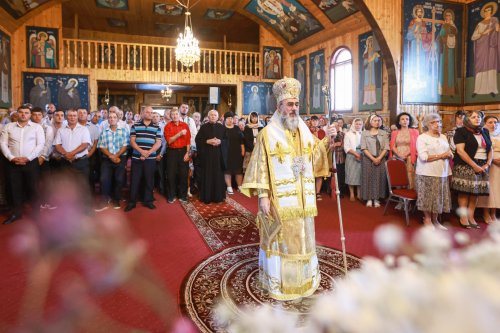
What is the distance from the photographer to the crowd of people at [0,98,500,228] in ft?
16.5

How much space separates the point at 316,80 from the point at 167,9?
6.20 meters

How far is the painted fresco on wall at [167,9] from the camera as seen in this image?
13102 millimetres

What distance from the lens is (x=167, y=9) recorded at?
13.5 meters

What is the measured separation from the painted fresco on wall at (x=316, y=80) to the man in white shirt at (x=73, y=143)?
8077 mm

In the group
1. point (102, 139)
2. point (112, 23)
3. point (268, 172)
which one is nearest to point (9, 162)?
point (102, 139)

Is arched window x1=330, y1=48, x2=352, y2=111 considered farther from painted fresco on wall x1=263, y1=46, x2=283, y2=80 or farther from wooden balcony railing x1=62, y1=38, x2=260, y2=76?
wooden balcony railing x1=62, y1=38, x2=260, y2=76

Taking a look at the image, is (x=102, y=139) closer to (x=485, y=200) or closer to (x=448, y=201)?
(x=448, y=201)

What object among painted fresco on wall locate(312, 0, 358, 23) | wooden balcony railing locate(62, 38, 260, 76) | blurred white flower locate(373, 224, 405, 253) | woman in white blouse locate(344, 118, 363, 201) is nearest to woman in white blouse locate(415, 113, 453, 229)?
woman in white blouse locate(344, 118, 363, 201)

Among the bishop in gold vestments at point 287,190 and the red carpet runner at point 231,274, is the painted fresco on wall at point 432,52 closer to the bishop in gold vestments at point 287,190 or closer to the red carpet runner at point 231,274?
the red carpet runner at point 231,274

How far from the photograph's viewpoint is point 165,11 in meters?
13.7

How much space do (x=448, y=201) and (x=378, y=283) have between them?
206 inches

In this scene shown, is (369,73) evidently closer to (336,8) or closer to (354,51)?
(354,51)

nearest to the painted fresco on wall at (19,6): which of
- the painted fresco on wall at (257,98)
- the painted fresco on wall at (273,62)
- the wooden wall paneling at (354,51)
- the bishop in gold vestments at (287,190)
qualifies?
the painted fresco on wall at (257,98)

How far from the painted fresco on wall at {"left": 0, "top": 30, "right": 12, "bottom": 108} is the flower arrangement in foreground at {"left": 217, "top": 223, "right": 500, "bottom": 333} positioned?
38.0 ft
